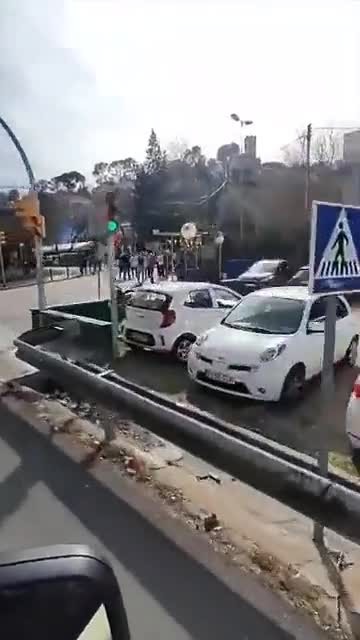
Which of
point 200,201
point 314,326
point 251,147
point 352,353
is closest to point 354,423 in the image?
point 314,326

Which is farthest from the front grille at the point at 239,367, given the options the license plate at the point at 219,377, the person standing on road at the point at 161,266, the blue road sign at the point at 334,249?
the person standing on road at the point at 161,266

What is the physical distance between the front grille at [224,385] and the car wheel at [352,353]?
3.52 meters

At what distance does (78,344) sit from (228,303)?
363cm

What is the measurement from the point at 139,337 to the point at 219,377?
3452 mm

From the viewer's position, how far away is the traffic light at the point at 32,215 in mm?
13953

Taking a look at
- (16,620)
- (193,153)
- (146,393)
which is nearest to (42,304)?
(146,393)

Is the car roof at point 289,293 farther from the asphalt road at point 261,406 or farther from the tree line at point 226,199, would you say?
the tree line at point 226,199

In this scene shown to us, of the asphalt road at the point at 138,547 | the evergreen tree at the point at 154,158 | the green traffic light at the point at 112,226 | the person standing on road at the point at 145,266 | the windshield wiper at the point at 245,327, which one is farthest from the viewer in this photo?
the evergreen tree at the point at 154,158

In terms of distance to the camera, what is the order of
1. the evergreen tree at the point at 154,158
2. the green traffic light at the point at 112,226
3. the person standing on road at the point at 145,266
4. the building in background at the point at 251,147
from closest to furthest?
the green traffic light at the point at 112,226 < the person standing on road at the point at 145,266 < the building in background at the point at 251,147 < the evergreen tree at the point at 154,158

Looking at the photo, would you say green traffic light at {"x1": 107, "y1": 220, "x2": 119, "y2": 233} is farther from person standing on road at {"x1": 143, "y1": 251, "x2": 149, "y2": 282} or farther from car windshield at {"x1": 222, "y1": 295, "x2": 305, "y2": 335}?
person standing on road at {"x1": 143, "y1": 251, "x2": 149, "y2": 282}

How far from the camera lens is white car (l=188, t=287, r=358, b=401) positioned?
24.7ft

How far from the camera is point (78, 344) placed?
9.78m

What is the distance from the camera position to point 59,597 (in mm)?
1370

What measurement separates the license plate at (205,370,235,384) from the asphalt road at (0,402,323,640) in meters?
2.72
